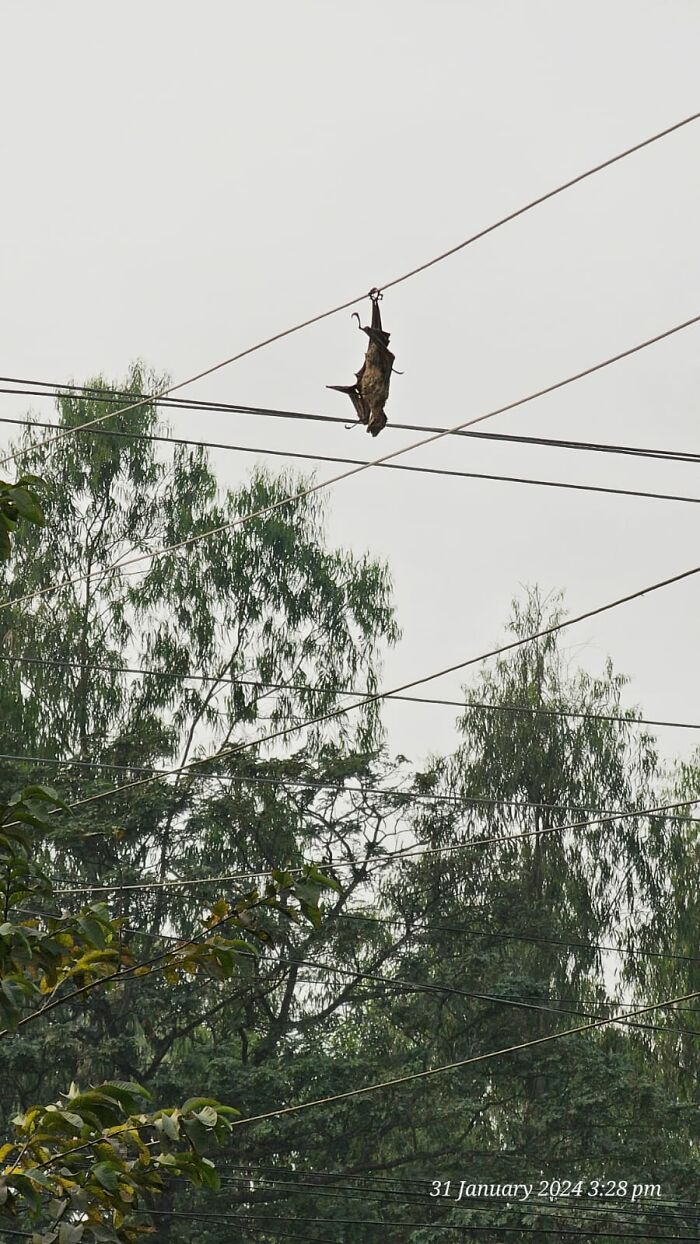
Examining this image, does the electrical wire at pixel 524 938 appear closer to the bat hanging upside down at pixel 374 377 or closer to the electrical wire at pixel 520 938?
the electrical wire at pixel 520 938

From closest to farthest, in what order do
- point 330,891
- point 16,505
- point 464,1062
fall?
point 16,505 → point 464,1062 → point 330,891

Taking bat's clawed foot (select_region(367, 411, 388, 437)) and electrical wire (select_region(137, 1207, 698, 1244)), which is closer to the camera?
bat's clawed foot (select_region(367, 411, 388, 437))

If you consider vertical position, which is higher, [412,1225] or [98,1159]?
[412,1225]

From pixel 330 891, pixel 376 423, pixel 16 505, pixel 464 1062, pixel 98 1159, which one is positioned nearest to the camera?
pixel 98 1159

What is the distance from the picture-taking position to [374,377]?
5898 mm

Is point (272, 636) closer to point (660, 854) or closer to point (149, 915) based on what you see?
point (149, 915)

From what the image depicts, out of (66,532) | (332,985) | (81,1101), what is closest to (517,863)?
(332,985)

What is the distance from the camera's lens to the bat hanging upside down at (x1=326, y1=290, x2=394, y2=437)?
5840 mm

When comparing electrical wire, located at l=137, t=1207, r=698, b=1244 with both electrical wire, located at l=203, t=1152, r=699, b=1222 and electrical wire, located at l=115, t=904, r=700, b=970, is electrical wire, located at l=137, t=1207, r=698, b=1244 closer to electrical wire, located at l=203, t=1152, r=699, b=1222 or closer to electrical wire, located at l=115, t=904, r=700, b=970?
electrical wire, located at l=203, t=1152, r=699, b=1222

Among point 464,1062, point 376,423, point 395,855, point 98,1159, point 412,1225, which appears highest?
point 395,855

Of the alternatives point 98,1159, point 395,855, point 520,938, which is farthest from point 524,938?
point 98,1159

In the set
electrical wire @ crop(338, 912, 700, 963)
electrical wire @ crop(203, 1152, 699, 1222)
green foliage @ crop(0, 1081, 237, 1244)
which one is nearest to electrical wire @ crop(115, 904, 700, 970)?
electrical wire @ crop(338, 912, 700, 963)

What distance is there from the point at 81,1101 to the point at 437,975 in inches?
634

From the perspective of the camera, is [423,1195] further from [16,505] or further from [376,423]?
[16,505]
